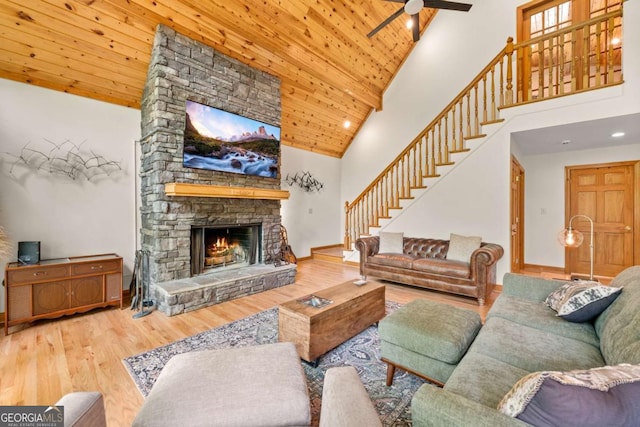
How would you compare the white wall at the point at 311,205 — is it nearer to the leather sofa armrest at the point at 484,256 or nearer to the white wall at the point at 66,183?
the white wall at the point at 66,183

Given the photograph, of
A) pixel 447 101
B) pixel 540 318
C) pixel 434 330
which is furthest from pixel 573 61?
pixel 434 330

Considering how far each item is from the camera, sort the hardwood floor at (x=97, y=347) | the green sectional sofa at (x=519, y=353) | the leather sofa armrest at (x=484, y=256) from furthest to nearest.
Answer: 1. the leather sofa armrest at (x=484, y=256)
2. the hardwood floor at (x=97, y=347)
3. the green sectional sofa at (x=519, y=353)

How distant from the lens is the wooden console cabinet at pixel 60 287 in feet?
8.75

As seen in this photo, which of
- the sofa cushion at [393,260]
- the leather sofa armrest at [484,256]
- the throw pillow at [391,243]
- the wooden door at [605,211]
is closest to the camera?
the leather sofa armrest at [484,256]

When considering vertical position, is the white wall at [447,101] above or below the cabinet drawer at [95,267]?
above

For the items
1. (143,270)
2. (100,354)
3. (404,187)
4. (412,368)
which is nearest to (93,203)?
(143,270)

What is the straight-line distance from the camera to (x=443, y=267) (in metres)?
3.82

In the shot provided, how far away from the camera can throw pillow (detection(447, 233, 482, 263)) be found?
3955mm

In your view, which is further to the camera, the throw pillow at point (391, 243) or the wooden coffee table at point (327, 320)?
A: the throw pillow at point (391, 243)

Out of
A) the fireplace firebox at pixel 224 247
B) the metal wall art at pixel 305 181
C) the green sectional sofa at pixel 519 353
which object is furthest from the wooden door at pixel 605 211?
the fireplace firebox at pixel 224 247

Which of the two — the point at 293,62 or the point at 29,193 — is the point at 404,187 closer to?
the point at 293,62

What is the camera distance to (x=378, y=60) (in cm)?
581

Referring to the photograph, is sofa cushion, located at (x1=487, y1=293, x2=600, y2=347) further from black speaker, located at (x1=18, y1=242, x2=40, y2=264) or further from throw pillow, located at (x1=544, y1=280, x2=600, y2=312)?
black speaker, located at (x1=18, y1=242, x2=40, y2=264)

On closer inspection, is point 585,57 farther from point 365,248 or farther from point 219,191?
point 219,191
